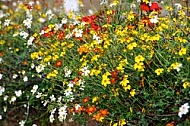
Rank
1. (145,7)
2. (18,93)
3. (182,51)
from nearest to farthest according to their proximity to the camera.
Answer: (182,51)
(145,7)
(18,93)

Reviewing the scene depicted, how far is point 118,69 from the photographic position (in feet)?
8.68

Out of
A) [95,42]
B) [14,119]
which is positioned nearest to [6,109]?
[14,119]

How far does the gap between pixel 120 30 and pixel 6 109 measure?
4.31 ft

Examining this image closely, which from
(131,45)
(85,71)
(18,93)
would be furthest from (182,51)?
(18,93)

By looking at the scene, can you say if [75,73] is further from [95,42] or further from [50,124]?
[50,124]

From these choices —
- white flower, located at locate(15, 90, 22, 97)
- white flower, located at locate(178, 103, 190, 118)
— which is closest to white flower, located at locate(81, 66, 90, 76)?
white flower, located at locate(178, 103, 190, 118)

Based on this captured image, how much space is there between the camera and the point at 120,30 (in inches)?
118

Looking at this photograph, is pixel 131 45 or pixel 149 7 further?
pixel 149 7

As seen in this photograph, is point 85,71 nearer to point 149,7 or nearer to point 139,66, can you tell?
point 139,66

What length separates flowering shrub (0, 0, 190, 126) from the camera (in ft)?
8.44

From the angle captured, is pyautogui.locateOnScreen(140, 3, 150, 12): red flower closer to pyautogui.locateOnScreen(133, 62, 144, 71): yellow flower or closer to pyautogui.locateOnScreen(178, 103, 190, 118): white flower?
pyautogui.locateOnScreen(133, 62, 144, 71): yellow flower

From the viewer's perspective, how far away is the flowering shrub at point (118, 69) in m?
2.57

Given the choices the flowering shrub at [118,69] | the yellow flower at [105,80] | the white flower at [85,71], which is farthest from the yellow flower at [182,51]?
the white flower at [85,71]

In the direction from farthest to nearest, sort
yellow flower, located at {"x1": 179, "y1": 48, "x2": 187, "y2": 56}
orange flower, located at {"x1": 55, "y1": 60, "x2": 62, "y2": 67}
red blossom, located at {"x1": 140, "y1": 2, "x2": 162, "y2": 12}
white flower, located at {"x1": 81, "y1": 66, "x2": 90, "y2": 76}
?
orange flower, located at {"x1": 55, "y1": 60, "x2": 62, "y2": 67} → red blossom, located at {"x1": 140, "y1": 2, "x2": 162, "y2": 12} → white flower, located at {"x1": 81, "y1": 66, "x2": 90, "y2": 76} → yellow flower, located at {"x1": 179, "y1": 48, "x2": 187, "y2": 56}
